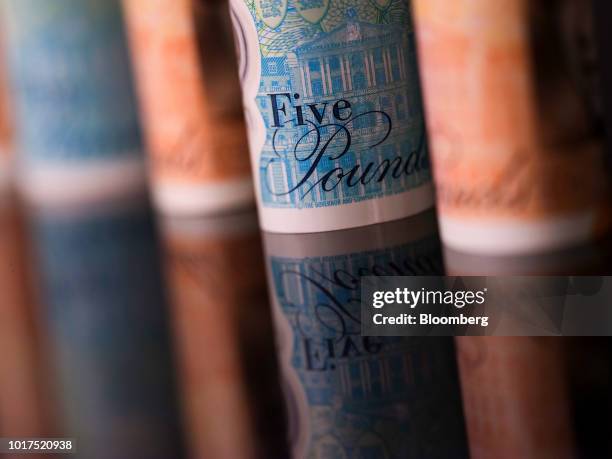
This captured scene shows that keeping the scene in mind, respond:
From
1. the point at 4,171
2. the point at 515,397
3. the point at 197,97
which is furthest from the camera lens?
the point at 4,171

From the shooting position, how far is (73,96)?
1004mm

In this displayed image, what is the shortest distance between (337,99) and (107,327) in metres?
0.20

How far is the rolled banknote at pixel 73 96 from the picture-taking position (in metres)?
0.98

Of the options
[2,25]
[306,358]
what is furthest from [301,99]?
[2,25]

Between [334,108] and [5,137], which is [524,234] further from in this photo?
[5,137]

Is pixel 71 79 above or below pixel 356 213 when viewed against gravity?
above

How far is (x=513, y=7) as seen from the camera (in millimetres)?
634

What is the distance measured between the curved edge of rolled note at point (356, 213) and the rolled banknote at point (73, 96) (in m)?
0.32

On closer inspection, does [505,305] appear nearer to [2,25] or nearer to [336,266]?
[336,266]

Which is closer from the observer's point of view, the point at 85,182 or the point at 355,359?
the point at 355,359

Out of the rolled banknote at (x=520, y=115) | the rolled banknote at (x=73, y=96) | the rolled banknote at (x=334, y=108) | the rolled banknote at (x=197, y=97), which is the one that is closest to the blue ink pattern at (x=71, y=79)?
the rolled banknote at (x=73, y=96)

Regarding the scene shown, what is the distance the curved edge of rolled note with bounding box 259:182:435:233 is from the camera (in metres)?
0.73

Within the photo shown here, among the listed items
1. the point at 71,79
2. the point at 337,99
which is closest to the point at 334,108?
the point at 337,99

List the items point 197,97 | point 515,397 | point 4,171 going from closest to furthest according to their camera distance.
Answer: point 515,397 → point 197,97 → point 4,171
